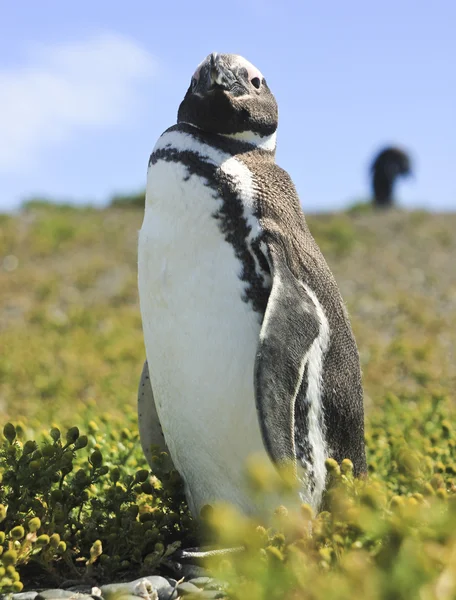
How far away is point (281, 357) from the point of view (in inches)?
108

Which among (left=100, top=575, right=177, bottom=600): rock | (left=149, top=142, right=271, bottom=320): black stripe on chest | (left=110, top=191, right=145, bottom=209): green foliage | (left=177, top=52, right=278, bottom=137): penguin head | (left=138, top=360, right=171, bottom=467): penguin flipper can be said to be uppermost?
(left=110, top=191, right=145, bottom=209): green foliage

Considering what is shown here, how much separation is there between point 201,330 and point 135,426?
2726 millimetres

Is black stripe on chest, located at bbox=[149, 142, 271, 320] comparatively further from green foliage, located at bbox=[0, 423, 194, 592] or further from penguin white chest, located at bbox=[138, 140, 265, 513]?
green foliage, located at bbox=[0, 423, 194, 592]

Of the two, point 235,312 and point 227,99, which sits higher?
point 227,99

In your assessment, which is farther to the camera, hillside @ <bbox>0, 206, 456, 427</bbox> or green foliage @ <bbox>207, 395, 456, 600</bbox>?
hillside @ <bbox>0, 206, 456, 427</bbox>

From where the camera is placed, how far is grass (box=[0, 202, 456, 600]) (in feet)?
6.23

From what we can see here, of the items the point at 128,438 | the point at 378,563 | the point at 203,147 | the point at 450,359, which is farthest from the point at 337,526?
the point at 450,359

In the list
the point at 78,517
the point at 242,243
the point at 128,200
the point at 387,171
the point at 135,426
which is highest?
the point at 387,171

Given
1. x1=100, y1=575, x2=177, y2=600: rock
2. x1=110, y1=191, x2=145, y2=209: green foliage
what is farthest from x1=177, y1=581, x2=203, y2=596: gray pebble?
x1=110, y1=191, x2=145, y2=209: green foliage

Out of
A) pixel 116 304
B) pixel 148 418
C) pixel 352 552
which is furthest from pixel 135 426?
pixel 116 304

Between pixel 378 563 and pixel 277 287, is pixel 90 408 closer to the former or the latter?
pixel 277 287

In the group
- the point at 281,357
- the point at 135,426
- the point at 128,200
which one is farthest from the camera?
the point at 128,200

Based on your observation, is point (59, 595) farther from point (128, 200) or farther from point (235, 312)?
point (128, 200)

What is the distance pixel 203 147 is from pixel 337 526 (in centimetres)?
153
